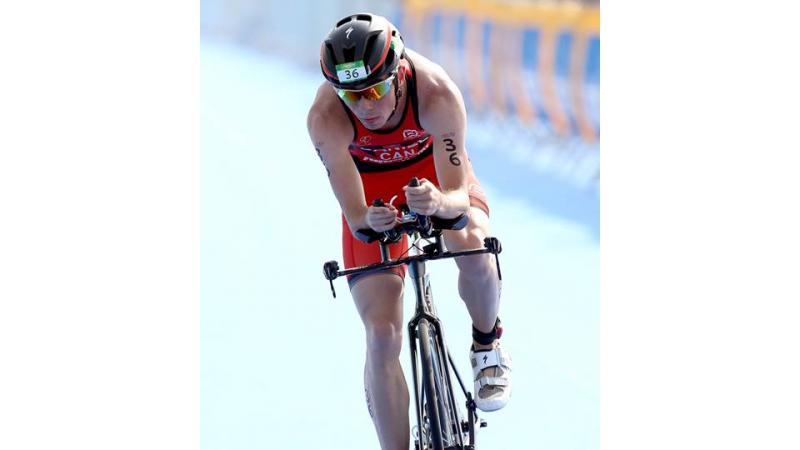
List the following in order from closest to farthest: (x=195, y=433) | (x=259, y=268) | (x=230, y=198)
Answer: (x=195, y=433) < (x=259, y=268) < (x=230, y=198)

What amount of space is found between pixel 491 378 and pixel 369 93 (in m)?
1.13

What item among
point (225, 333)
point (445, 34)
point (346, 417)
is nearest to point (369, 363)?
point (346, 417)

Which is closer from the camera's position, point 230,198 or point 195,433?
point 195,433

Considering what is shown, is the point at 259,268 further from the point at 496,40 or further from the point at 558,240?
the point at 496,40

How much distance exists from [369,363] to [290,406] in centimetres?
161

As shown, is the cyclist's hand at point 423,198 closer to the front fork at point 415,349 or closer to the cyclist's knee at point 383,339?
the front fork at point 415,349

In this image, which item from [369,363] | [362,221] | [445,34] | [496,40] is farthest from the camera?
[445,34]

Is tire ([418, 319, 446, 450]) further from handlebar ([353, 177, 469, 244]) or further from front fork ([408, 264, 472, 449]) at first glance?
handlebar ([353, 177, 469, 244])

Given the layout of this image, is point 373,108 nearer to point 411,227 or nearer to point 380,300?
point 411,227

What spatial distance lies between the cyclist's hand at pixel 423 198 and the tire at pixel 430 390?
46cm

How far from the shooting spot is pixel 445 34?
10031 mm

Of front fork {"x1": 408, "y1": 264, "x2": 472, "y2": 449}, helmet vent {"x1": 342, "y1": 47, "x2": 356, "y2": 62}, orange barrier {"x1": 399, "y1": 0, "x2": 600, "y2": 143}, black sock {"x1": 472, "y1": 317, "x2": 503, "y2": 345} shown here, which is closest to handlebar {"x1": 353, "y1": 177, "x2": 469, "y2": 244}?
front fork {"x1": 408, "y1": 264, "x2": 472, "y2": 449}

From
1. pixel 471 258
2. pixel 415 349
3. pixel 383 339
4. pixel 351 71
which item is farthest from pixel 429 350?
pixel 351 71

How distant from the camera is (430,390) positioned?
386cm
